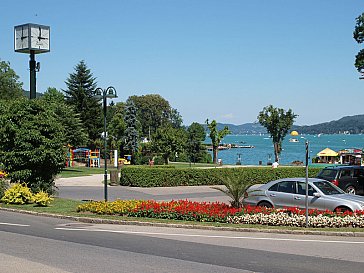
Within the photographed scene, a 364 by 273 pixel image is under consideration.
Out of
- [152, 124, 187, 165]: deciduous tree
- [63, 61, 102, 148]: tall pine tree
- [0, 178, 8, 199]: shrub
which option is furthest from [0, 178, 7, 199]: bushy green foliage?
[63, 61, 102, 148]: tall pine tree

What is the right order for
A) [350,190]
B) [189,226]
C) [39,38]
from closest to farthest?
1. [189,226]
2. [350,190]
3. [39,38]

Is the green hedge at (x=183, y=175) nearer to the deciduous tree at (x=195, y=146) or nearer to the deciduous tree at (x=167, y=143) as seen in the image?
the deciduous tree at (x=167, y=143)

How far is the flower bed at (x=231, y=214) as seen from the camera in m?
15.1

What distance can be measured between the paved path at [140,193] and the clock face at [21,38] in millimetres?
8754

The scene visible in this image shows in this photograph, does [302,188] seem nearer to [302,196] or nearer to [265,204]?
[302,196]

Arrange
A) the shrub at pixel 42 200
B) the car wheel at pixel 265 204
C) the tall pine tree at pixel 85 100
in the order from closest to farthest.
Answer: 1. the car wheel at pixel 265 204
2. the shrub at pixel 42 200
3. the tall pine tree at pixel 85 100

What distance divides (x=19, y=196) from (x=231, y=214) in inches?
421

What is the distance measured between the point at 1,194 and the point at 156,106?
113057 mm

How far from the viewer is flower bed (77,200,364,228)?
596 inches

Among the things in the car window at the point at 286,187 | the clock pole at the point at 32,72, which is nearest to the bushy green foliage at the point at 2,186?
the clock pole at the point at 32,72

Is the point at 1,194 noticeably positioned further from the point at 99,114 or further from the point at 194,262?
the point at 99,114

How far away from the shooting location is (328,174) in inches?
1051

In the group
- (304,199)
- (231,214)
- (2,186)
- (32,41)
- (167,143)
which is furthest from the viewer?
(167,143)

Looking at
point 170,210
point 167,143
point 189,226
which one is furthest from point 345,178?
point 167,143
